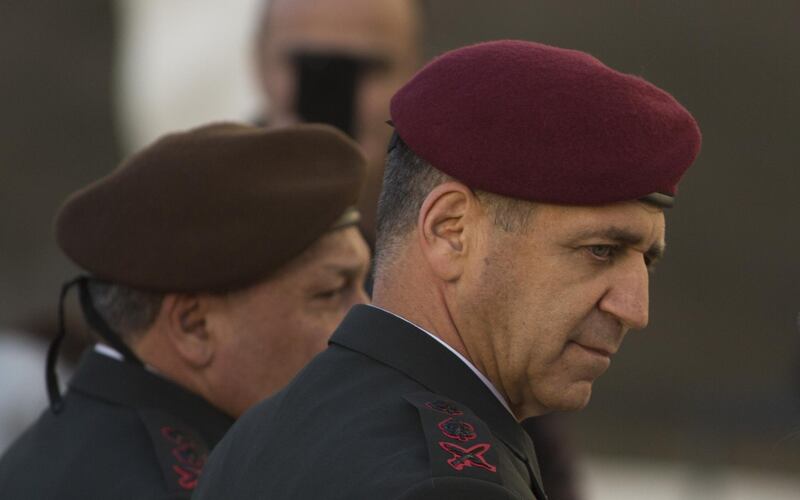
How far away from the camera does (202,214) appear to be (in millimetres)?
3062

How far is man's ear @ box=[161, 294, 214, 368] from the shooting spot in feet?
10.2

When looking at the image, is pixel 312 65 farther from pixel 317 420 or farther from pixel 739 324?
pixel 739 324

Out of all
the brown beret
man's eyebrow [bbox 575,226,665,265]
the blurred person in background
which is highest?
man's eyebrow [bbox 575,226,665,265]

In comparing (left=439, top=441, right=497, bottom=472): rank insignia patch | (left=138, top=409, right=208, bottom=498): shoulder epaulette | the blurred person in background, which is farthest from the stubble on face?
the blurred person in background

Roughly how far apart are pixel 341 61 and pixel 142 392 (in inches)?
91.8

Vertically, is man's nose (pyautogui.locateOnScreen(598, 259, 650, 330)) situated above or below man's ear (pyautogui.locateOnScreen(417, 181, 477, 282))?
below

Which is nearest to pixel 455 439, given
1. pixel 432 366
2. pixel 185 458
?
pixel 432 366

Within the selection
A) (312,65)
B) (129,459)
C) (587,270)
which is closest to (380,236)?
(587,270)

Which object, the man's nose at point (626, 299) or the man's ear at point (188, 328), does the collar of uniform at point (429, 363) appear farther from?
the man's ear at point (188, 328)

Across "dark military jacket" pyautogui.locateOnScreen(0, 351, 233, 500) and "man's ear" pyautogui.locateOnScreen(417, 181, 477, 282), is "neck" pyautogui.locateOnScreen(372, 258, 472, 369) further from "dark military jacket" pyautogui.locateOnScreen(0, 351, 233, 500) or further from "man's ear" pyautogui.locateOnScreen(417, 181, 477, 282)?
"dark military jacket" pyautogui.locateOnScreen(0, 351, 233, 500)

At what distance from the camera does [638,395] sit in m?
9.93

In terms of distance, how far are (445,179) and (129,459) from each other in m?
0.88

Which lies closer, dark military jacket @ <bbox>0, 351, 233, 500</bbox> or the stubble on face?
the stubble on face

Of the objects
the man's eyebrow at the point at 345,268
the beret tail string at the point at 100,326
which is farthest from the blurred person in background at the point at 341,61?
the beret tail string at the point at 100,326
